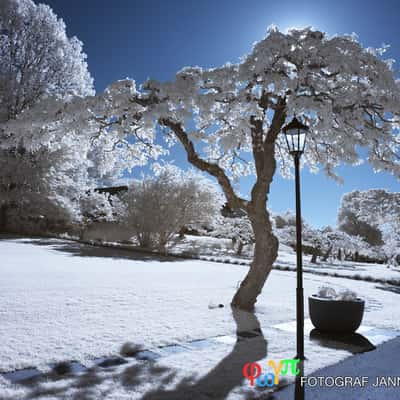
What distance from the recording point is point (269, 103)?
6.56 metres

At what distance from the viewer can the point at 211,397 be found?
275 centimetres

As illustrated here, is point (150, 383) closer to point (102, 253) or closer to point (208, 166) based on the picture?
point (208, 166)

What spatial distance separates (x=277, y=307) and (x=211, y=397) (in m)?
4.23

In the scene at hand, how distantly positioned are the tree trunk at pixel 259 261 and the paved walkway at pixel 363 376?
2250 millimetres

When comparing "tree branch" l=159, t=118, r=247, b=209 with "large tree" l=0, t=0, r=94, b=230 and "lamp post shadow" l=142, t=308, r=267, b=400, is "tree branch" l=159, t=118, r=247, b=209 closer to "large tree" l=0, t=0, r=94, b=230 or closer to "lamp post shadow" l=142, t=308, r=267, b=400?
"lamp post shadow" l=142, t=308, r=267, b=400

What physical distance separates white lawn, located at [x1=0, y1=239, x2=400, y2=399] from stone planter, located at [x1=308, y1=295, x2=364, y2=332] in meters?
0.56

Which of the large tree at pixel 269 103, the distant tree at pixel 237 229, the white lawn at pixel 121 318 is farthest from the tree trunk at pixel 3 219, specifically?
the large tree at pixel 269 103

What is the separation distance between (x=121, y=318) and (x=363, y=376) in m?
3.05

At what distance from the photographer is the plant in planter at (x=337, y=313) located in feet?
16.2

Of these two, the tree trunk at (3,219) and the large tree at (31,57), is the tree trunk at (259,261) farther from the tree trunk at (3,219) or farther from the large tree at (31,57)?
the tree trunk at (3,219)

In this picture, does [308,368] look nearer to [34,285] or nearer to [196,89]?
[196,89]

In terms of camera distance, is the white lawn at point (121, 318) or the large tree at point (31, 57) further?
the large tree at point (31, 57)

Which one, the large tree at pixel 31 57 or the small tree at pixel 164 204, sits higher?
the large tree at pixel 31 57

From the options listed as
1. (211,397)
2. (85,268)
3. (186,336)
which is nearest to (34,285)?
(85,268)
